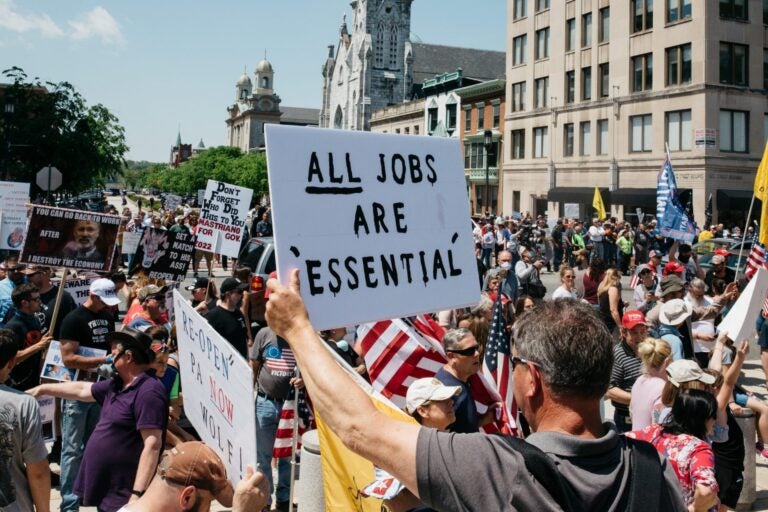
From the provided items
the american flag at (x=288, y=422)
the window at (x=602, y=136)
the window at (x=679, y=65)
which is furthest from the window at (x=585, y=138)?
the american flag at (x=288, y=422)

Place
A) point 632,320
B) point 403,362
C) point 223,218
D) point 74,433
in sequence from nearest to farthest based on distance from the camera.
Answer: point 403,362 → point 74,433 → point 632,320 → point 223,218

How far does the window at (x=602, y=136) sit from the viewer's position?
43.1 meters

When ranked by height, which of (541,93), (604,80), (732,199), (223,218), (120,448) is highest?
(541,93)

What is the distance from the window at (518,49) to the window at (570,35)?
4.14m

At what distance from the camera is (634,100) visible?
4059 cm

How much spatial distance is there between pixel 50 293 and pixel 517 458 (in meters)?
8.70

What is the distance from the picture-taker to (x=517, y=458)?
198 centimetres

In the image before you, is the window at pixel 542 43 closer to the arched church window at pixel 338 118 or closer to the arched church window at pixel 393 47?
the arched church window at pixel 393 47

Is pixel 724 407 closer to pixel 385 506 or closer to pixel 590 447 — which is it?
pixel 385 506

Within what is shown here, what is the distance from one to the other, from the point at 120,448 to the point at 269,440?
205cm

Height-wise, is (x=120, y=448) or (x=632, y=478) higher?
(x=632, y=478)

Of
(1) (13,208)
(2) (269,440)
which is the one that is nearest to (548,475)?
(2) (269,440)

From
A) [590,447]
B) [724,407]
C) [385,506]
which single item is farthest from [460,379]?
[590,447]

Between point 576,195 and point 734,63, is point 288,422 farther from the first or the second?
point 576,195
